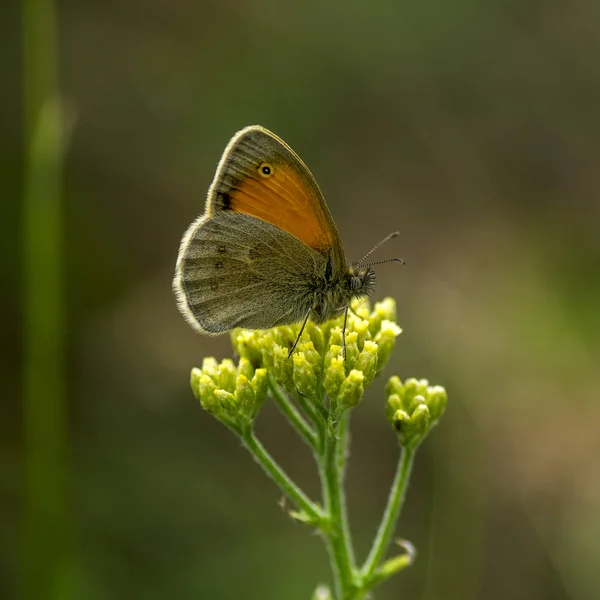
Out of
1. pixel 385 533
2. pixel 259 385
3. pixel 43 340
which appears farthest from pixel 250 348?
pixel 43 340

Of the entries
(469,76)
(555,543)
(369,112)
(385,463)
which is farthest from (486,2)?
(555,543)

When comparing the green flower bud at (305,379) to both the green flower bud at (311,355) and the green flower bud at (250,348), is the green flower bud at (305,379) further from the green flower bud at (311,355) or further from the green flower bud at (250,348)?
the green flower bud at (250,348)

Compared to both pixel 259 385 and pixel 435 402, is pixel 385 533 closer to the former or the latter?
pixel 435 402

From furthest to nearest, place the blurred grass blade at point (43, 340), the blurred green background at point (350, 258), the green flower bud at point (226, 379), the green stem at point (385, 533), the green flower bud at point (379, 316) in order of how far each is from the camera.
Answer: the blurred green background at point (350, 258) < the blurred grass blade at point (43, 340) < the green flower bud at point (379, 316) < the green flower bud at point (226, 379) < the green stem at point (385, 533)

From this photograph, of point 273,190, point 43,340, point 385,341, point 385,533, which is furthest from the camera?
point 43,340

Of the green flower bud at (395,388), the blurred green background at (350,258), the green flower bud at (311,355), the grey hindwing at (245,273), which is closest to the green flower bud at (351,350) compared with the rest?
the green flower bud at (311,355)

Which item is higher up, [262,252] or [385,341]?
[262,252]

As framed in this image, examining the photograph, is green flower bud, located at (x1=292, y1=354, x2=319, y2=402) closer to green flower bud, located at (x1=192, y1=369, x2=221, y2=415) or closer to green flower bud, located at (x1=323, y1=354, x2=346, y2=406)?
green flower bud, located at (x1=323, y1=354, x2=346, y2=406)
